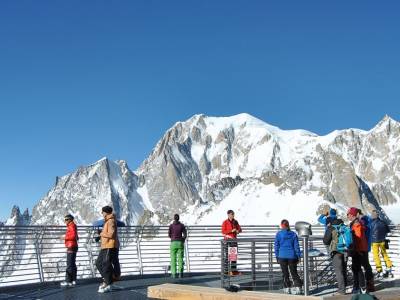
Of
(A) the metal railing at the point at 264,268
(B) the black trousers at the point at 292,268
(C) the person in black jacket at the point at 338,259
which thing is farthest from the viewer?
(A) the metal railing at the point at 264,268

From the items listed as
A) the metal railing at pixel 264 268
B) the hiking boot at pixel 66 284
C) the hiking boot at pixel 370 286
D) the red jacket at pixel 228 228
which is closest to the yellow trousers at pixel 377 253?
the metal railing at pixel 264 268

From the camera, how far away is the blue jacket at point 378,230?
61.7 ft

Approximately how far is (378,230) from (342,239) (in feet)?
18.3

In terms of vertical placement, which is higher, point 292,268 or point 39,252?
point 39,252

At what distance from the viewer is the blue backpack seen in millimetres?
13727

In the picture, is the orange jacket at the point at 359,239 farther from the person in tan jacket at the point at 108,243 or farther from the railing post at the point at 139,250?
the railing post at the point at 139,250

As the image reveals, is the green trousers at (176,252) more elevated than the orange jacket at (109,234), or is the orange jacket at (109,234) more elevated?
the orange jacket at (109,234)

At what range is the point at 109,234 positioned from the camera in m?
14.8

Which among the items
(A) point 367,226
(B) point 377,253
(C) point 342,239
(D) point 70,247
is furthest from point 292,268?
(D) point 70,247

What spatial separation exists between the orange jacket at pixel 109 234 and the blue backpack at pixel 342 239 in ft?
16.9

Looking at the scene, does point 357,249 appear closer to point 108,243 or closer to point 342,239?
point 342,239

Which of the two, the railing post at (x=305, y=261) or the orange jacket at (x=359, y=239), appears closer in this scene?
the railing post at (x=305, y=261)

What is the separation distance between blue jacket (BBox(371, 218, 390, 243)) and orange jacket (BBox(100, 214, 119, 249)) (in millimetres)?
8315

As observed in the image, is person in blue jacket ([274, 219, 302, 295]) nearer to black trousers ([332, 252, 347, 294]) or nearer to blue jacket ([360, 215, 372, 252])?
black trousers ([332, 252, 347, 294])
